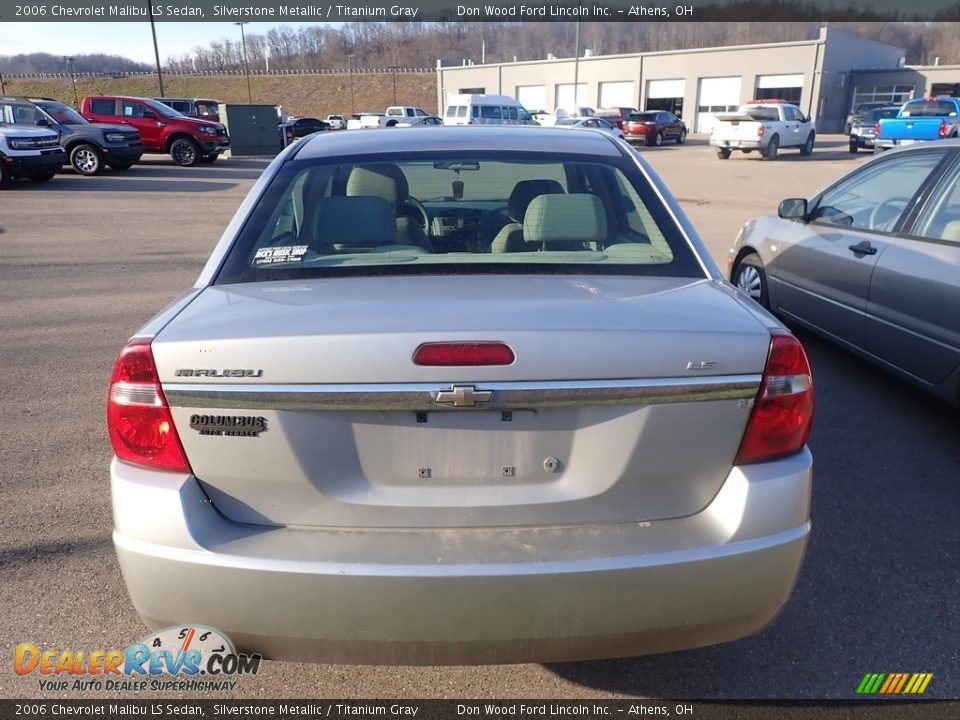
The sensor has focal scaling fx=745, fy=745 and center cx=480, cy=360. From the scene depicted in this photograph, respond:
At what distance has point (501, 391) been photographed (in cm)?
184

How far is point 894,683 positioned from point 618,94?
5814 centimetres

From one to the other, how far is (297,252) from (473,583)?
4.44 feet

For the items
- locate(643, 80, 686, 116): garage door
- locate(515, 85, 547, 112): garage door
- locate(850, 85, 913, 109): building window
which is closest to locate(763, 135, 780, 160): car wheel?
locate(643, 80, 686, 116): garage door

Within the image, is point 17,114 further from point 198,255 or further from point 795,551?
point 795,551

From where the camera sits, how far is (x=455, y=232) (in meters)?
3.06

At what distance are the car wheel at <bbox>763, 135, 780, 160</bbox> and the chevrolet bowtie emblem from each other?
2996 centimetres

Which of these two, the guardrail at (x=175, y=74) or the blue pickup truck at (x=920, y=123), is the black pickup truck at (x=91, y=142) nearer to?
the blue pickup truck at (x=920, y=123)

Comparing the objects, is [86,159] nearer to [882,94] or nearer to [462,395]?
[462,395]

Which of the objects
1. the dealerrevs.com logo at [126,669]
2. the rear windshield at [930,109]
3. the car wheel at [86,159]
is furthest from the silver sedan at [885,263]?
the rear windshield at [930,109]

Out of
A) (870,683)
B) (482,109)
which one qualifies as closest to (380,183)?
(870,683)

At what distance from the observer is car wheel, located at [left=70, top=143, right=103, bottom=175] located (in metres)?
19.6

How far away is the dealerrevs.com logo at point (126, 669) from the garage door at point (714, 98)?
52685 mm

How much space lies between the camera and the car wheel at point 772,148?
2856 centimetres

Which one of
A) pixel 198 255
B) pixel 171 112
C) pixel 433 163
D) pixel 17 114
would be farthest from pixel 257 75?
pixel 433 163
